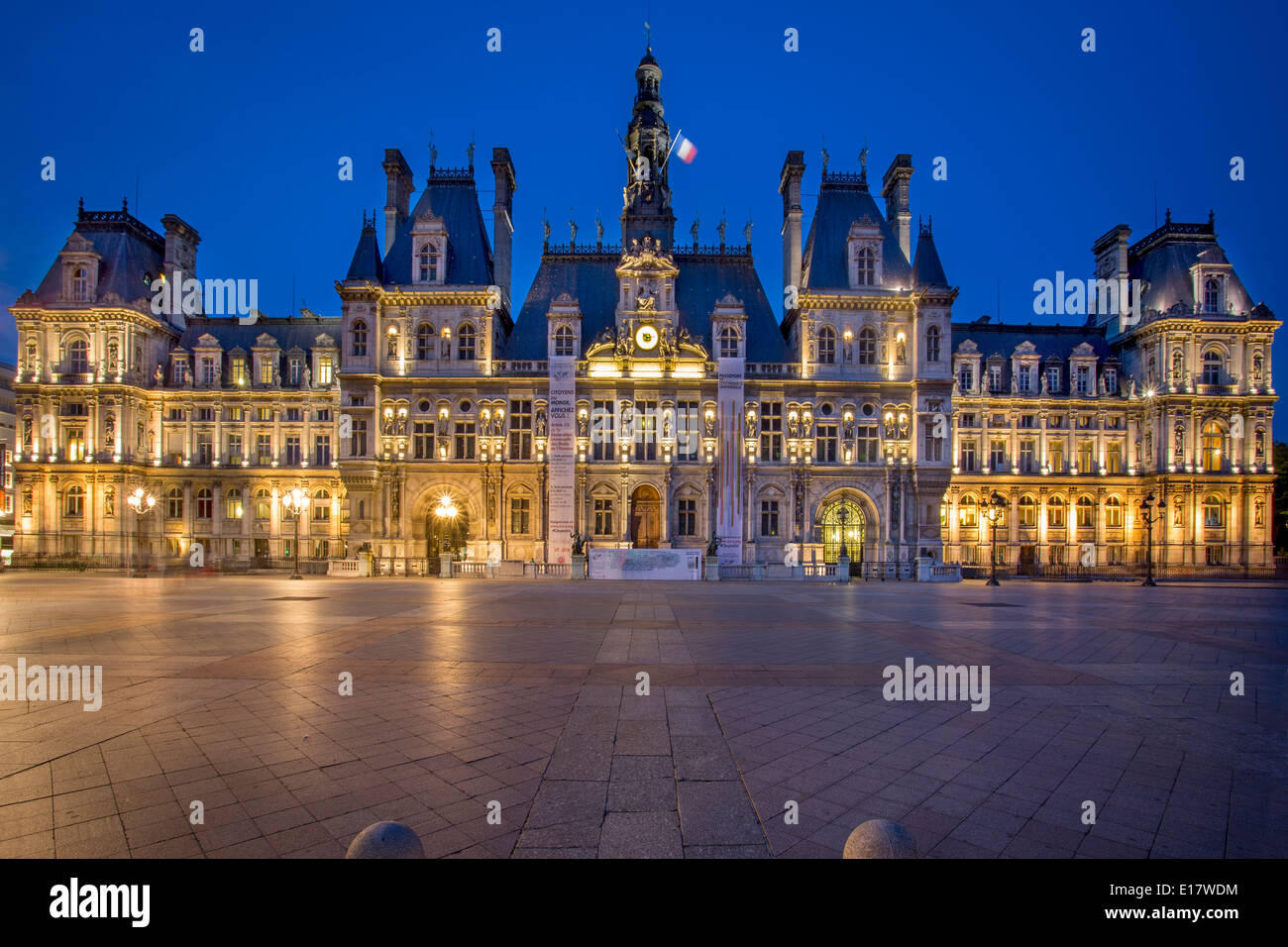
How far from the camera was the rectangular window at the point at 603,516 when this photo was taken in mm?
38281

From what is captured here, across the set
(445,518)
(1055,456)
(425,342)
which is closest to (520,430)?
(445,518)

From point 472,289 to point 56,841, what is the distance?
123 feet

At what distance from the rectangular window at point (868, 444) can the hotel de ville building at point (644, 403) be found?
0.78ft

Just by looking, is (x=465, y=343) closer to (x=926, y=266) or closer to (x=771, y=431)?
(x=771, y=431)

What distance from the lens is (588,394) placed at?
38.4 m

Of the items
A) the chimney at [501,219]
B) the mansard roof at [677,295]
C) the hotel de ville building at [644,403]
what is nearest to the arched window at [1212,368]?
the hotel de ville building at [644,403]

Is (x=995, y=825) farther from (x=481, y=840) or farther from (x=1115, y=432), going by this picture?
(x=1115, y=432)

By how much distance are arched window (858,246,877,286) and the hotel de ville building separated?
184mm

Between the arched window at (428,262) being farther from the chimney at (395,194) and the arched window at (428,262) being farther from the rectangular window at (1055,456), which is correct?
the rectangular window at (1055,456)

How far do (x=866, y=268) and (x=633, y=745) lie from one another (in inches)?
1573

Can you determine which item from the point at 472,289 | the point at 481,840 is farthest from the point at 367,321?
the point at 481,840

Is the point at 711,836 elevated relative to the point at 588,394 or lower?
lower

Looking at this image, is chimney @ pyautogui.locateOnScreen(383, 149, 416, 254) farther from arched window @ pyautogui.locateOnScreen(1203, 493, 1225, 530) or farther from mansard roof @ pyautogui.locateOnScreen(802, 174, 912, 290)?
arched window @ pyautogui.locateOnScreen(1203, 493, 1225, 530)

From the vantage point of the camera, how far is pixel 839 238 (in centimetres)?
4156
